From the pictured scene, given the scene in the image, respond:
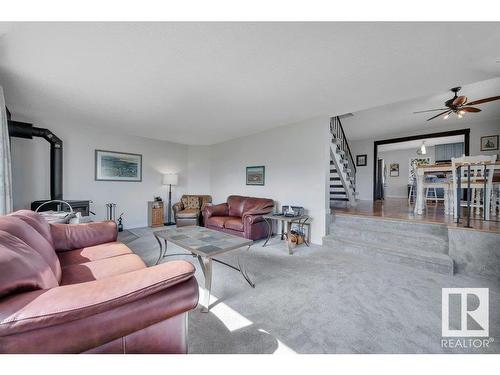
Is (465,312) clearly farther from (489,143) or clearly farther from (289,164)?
(489,143)

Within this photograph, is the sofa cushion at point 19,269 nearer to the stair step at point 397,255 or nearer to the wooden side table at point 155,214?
the stair step at point 397,255

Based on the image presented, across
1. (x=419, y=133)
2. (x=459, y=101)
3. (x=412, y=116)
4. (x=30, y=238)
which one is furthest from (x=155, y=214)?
(x=419, y=133)

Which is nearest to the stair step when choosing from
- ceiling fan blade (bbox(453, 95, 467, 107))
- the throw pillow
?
ceiling fan blade (bbox(453, 95, 467, 107))

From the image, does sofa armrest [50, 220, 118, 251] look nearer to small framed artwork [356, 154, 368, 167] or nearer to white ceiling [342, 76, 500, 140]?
white ceiling [342, 76, 500, 140]

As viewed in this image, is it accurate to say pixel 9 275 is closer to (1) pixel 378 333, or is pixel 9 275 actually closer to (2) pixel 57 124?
(1) pixel 378 333

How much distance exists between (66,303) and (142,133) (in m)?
4.78

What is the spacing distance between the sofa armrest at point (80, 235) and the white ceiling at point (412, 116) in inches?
190

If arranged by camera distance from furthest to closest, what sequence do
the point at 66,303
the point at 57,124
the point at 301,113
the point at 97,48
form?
the point at 57,124 → the point at 301,113 → the point at 97,48 → the point at 66,303

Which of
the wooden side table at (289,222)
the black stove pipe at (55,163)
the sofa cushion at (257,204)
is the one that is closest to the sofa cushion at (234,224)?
the sofa cushion at (257,204)

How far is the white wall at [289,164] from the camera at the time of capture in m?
3.85

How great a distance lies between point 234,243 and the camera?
2217mm

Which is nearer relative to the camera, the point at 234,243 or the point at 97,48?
the point at 97,48
